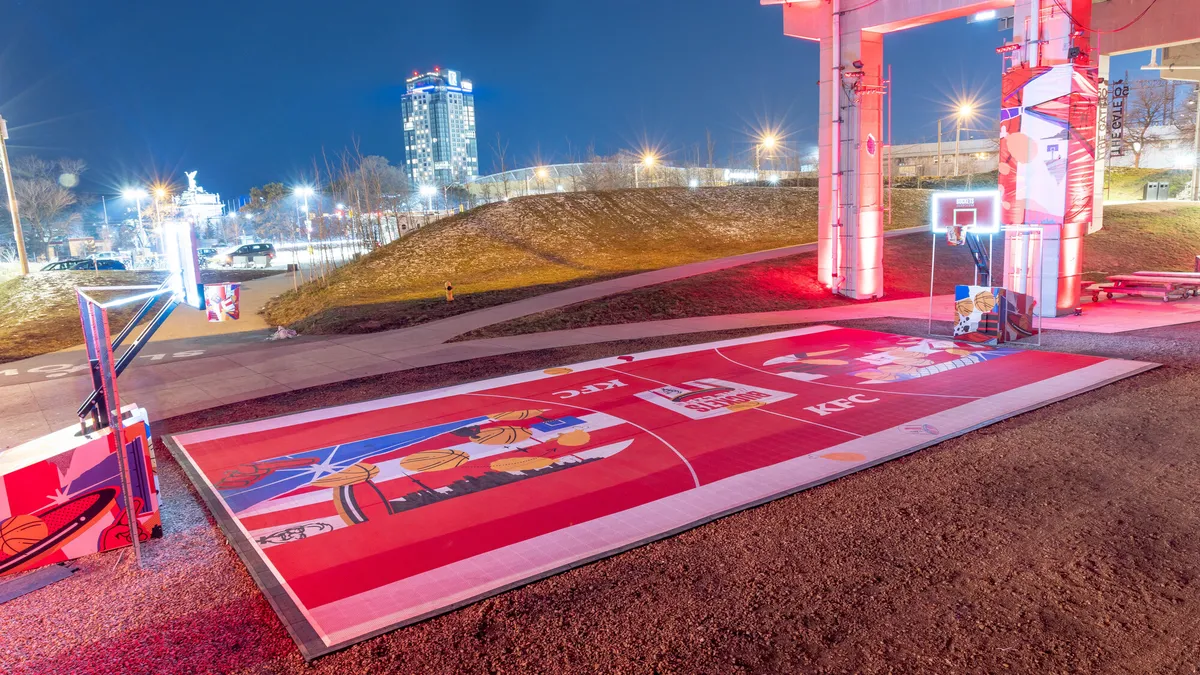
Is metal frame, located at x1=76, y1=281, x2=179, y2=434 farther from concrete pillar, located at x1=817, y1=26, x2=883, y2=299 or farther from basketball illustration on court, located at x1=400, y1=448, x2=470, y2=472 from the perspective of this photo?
concrete pillar, located at x1=817, y1=26, x2=883, y2=299

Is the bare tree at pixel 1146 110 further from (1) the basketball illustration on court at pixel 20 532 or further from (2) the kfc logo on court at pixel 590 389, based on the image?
(1) the basketball illustration on court at pixel 20 532

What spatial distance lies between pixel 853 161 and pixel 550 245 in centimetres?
1940

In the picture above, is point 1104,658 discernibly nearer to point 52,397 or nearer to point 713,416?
point 713,416

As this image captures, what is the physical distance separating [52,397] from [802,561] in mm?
13864

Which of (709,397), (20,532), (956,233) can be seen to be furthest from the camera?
(956,233)

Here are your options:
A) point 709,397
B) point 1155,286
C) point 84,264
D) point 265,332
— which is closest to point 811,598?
point 709,397

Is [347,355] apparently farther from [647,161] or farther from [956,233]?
[647,161]

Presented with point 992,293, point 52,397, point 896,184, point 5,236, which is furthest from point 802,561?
point 5,236

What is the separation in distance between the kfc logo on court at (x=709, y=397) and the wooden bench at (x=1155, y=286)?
45.7ft

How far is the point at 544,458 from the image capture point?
27.6ft

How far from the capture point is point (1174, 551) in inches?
226

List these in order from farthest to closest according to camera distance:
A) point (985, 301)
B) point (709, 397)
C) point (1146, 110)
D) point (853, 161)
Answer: point (1146, 110) → point (853, 161) → point (985, 301) → point (709, 397)

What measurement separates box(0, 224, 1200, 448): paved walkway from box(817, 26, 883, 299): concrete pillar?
126cm

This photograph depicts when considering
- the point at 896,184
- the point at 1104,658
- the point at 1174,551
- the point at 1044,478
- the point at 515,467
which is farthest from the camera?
the point at 896,184
